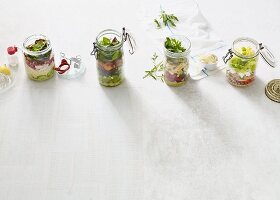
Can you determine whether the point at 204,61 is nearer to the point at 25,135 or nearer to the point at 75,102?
the point at 75,102

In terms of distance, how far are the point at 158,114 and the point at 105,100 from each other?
0.16m

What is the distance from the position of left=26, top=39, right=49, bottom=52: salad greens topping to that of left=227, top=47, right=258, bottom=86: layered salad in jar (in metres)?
0.54

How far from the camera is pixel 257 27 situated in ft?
5.22

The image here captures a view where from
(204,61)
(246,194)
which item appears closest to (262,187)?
(246,194)

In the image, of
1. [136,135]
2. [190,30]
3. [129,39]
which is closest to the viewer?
[136,135]

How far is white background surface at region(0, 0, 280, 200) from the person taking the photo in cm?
117

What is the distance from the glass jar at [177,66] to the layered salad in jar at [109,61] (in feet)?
0.44

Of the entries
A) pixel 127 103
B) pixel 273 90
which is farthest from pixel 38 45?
pixel 273 90

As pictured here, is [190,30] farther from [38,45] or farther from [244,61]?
[38,45]

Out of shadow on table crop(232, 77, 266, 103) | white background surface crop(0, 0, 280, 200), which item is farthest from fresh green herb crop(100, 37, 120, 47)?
shadow on table crop(232, 77, 266, 103)

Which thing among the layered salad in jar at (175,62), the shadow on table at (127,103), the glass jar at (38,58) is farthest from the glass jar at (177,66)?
the glass jar at (38,58)

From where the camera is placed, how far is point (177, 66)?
4.46 ft

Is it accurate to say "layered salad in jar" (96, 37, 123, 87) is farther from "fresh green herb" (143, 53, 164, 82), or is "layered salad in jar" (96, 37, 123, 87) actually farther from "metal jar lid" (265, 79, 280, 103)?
"metal jar lid" (265, 79, 280, 103)

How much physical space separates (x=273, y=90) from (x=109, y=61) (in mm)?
485
